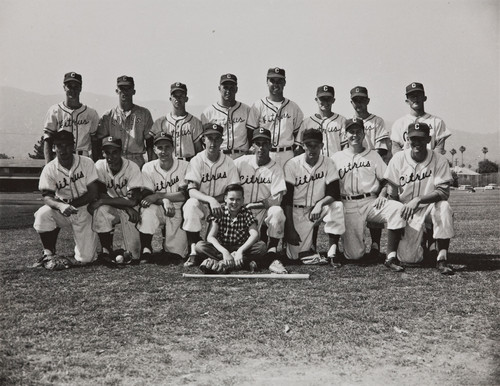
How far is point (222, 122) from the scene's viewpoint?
698cm

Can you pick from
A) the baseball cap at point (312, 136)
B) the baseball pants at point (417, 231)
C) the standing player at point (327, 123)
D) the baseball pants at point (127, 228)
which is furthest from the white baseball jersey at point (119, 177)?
the baseball pants at point (417, 231)

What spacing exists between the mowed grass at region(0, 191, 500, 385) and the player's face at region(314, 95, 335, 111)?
2546 mm

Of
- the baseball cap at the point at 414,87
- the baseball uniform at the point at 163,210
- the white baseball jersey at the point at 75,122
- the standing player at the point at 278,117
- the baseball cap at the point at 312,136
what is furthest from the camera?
the standing player at the point at 278,117

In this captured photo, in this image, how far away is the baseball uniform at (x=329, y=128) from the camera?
697cm

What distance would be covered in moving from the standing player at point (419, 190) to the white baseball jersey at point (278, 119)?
168cm

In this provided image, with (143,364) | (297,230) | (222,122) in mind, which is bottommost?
(143,364)

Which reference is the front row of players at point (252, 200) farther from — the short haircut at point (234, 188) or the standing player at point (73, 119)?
the standing player at point (73, 119)

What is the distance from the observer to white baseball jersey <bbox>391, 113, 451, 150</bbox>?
21.4 ft

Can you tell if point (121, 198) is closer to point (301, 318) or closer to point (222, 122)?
point (222, 122)

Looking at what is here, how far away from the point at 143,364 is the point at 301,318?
52.6 inches

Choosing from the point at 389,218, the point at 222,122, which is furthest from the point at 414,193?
the point at 222,122

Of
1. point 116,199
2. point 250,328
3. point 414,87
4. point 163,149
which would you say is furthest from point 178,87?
point 250,328

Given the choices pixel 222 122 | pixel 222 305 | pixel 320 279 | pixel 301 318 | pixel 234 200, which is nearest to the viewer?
pixel 301 318

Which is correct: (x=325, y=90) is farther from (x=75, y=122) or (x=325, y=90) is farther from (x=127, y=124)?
(x=75, y=122)
